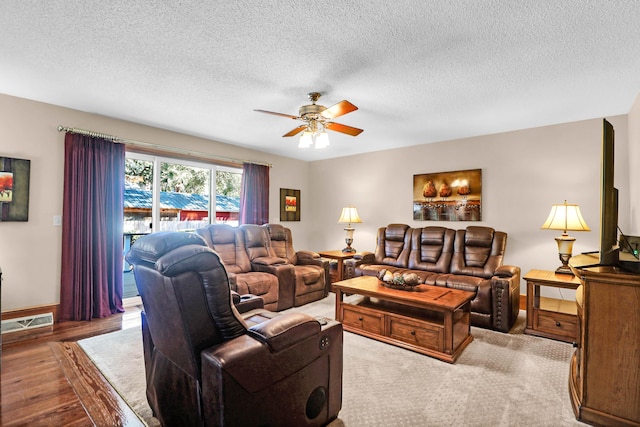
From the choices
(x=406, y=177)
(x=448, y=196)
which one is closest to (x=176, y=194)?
(x=406, y=177)

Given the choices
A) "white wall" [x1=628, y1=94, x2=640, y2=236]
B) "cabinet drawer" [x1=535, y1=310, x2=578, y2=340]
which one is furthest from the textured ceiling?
"cabinet drawer" [x1=535, y1=310, x2=578, y2=340]

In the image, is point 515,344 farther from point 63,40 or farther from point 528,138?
point 63,40

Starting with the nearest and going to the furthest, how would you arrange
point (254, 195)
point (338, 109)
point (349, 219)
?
point (338, 109) < point (349, 219) < point (254, 195)

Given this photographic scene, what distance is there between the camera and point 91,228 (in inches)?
146

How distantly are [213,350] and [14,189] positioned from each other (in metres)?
3.50

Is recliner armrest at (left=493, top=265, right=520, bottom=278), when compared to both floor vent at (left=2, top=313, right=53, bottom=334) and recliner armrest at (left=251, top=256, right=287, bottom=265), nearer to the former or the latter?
recliner armrest at (left=251, top=256, right=287, bottom=265)

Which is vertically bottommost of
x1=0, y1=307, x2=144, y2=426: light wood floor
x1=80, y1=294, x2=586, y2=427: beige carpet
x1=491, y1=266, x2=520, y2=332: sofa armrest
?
x1=0, y1=307, x2=144, y2=426: light wood floor

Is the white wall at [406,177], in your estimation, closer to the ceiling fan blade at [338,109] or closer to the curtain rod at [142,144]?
the curtain rod at [142,144]

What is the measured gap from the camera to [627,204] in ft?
11.7

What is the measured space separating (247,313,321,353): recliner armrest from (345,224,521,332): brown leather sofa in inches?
100

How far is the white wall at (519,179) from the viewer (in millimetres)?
3832

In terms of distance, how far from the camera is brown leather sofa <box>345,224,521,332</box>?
3373 mm

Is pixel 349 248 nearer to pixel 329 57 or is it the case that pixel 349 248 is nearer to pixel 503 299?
pixel 503 299

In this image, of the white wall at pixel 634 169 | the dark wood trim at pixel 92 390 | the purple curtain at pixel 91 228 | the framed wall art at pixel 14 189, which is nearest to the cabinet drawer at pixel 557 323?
the white wall at pixel 634 169
